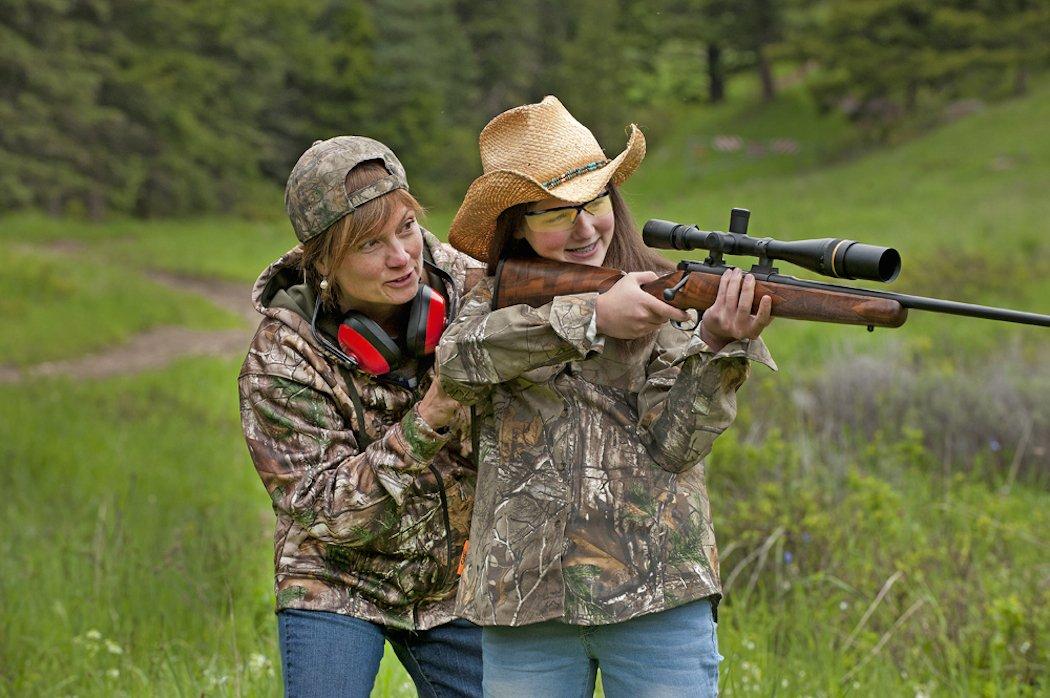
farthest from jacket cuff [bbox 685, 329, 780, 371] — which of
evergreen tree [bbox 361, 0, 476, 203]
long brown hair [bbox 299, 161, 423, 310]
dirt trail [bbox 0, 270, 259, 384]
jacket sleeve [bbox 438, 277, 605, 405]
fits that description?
evergreen tree [bbox 361, 0, 476, 203]

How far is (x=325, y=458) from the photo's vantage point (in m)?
3.42

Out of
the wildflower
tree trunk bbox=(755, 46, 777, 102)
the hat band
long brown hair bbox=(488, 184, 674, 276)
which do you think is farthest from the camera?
tree trunk bbox=(755, 46, 777, 102)

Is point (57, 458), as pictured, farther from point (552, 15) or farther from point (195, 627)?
point (552, 15)

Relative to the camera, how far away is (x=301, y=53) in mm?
43531

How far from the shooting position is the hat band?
303 centimetres

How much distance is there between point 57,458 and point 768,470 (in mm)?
5361

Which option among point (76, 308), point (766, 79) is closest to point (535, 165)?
point (76, 308)

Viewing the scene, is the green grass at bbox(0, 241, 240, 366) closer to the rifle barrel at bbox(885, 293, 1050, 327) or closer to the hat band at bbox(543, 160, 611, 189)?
the hat band at bbox(543, 160, 611, 189)

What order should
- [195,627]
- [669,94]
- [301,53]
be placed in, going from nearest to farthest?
[195,627] < [301,53] < [669,94]

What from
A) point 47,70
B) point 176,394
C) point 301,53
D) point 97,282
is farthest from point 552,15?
point 176,394

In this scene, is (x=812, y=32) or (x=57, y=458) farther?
(x=812, y=32)

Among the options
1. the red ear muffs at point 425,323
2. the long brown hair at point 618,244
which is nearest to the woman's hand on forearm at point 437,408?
the red ear muffs at point 425,323

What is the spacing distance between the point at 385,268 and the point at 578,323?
691mm

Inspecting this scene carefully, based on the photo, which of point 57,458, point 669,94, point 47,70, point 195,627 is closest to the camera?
point 195,627
